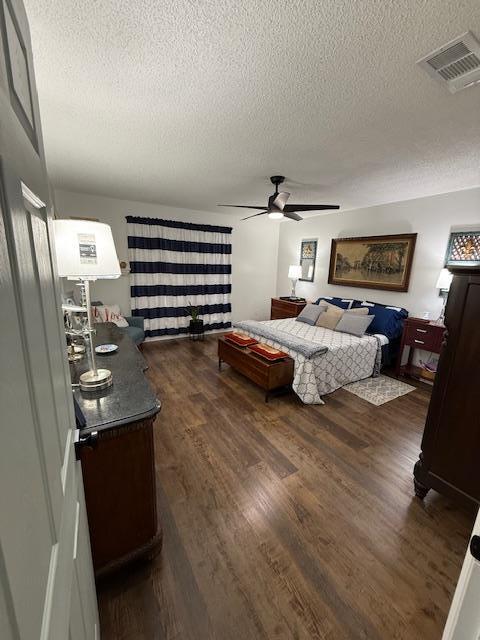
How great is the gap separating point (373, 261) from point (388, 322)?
1.04 meters

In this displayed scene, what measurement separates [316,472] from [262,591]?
0.85 metres

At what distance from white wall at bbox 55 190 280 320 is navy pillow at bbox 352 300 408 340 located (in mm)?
2696

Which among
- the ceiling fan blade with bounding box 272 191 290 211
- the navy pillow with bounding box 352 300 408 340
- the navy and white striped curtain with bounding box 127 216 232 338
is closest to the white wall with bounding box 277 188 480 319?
the navy pillow with bounding box 352 300 408 340

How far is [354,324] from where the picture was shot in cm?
360

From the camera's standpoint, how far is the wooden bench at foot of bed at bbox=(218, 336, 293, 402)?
9.36 ft

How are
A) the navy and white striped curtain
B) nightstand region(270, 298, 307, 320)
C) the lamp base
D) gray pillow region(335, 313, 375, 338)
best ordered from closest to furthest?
the lamp base, gray pillow region(335, 313, 375, 338), the navy and white striped curtain, nightstand region(270, 298, 307, 320)

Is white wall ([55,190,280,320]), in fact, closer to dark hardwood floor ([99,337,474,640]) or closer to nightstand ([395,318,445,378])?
dark hardwood floor ([99,337,474,640])

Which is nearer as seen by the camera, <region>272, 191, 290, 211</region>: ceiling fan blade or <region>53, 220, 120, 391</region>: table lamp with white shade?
<region>53, 220, 120, 391</region>: table lamp with white shade

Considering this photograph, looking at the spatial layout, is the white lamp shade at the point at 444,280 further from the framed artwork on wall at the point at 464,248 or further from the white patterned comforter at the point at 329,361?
the white patterned comforter at the point at 329,361

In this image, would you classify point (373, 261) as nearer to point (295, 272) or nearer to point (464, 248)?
point (464, 248)

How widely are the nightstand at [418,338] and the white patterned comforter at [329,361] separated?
14.3 inches

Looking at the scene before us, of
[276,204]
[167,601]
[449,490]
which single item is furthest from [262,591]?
[276,204]

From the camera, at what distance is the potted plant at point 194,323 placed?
4922mm

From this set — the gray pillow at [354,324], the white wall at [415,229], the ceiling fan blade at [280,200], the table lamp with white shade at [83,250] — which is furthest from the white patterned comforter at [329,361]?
the table lamp with white shade at [83,250]
